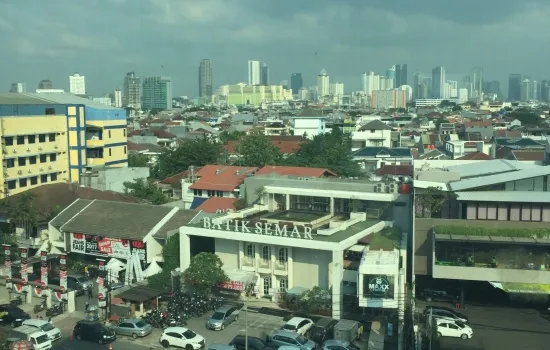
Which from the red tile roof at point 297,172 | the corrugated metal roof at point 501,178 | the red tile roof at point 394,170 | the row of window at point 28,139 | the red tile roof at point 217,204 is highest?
the row of window at point 28,139

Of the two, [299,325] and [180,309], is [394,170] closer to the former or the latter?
[180,309]

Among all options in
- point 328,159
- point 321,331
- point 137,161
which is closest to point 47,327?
point 321,331

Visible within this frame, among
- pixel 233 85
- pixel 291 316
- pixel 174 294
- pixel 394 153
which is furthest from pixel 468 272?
pixel 233 85

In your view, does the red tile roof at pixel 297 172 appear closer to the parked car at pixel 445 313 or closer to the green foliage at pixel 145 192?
the green foliage at pixel 145 192

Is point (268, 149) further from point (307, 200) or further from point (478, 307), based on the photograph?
A: point (478, 307)

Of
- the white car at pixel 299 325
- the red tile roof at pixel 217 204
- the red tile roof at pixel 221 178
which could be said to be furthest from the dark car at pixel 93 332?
the red tile roof at pixel 221 178

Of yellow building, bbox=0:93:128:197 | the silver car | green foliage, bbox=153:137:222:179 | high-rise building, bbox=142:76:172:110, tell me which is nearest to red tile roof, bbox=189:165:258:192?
yellow building, bbox=0:93:128:197
